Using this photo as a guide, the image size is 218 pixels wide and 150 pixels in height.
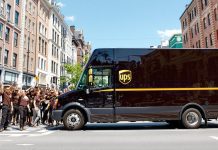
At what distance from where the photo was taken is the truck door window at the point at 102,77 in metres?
13.0

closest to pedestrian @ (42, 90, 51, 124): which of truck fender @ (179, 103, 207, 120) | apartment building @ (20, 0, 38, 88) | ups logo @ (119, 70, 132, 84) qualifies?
ups logo @ (119, 70, 132, 84)

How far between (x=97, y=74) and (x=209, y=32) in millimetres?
36438

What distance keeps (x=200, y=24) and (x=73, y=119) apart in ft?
136

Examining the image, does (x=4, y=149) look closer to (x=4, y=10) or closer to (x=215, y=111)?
(x=215, y=111)

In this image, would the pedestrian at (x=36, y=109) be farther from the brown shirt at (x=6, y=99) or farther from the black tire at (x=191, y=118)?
the black tire at (x=191, y=118)

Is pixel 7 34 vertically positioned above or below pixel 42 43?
below

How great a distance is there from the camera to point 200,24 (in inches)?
1943

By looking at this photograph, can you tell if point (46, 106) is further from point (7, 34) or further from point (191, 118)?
point (7, 34)

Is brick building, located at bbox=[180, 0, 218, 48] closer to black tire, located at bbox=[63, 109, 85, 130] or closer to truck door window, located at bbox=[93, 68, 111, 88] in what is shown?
truck door window, located at bbox=[93, 68, 111, 88]

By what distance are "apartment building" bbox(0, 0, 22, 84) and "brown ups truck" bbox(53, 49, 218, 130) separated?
77.8 ft

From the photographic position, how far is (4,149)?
7828 millimetres

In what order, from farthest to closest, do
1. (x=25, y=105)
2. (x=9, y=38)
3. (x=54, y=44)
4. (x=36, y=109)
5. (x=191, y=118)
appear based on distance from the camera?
(x=54, y=44) → (x=9, y=38) → (x=36, y=109) → (x=25, y=105) → (x=191, y=118)

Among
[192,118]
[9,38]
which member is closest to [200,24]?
[9,38]

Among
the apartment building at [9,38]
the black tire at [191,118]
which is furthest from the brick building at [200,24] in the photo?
the black tire at [191,118]
